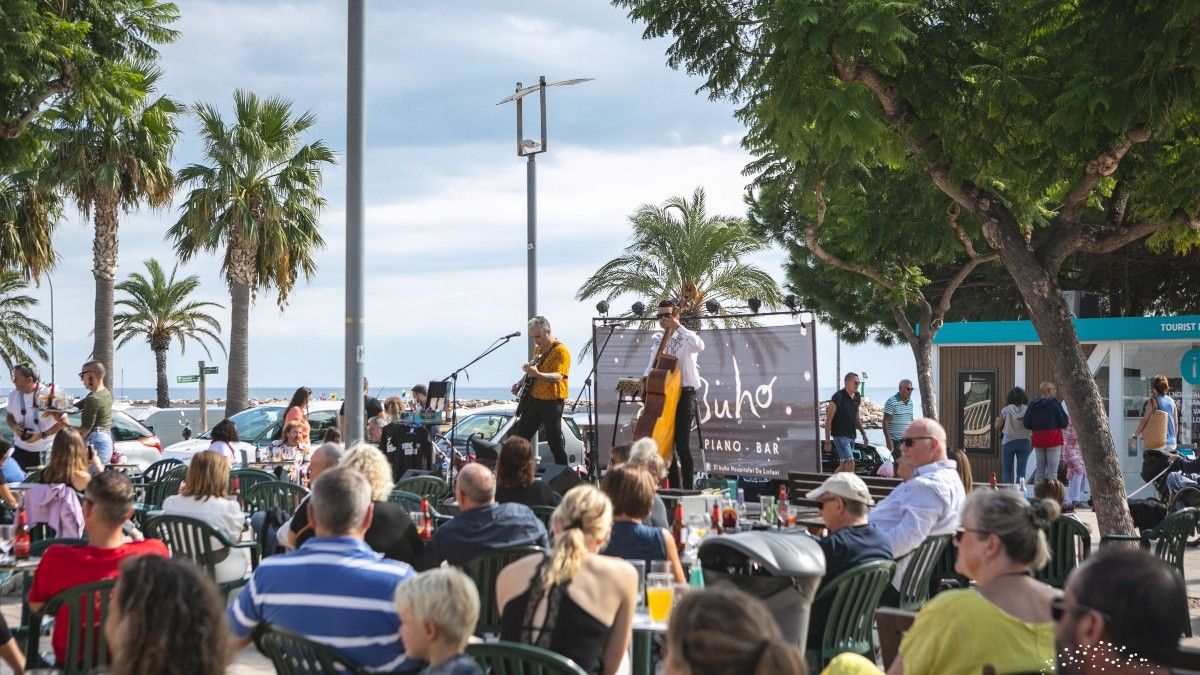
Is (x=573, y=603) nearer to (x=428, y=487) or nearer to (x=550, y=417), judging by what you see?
(x=428, y=487)

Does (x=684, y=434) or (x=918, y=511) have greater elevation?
(x=684, y=434)

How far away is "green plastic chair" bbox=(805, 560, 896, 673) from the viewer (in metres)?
5.50

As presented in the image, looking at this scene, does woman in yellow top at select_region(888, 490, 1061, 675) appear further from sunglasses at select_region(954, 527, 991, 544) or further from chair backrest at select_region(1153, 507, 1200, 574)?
chair backrest at select_region(1153, 507, 1200, 574)

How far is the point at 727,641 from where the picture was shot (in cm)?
251

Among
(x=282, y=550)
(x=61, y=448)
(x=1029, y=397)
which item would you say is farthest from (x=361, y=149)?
(x=1029, y=397)

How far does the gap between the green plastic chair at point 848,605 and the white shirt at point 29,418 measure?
33.1ft

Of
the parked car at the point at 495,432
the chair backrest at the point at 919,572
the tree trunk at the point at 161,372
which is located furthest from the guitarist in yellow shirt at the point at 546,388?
the tree trunk at the point at 161,372

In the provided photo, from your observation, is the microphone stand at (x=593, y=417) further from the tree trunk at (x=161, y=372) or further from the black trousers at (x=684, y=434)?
the tree trunk at (x=161, y=372)

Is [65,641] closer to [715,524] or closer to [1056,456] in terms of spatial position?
[715,524]

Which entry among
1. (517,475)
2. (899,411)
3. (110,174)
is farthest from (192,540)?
(110,174)

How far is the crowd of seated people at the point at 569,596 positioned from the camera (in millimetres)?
2553

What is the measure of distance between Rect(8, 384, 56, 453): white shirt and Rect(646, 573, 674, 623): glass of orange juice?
394 inches

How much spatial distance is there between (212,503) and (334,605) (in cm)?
369

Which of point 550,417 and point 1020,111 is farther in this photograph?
point 550,417
